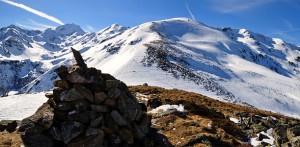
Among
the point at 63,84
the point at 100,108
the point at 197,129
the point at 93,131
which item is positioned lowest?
the point at 197,129

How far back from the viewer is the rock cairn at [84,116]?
16281mm

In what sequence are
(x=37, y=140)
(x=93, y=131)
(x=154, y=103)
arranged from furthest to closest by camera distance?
(x=154, y=103), (x=93, y=131), (x=37, y=140)

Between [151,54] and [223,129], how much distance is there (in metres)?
141

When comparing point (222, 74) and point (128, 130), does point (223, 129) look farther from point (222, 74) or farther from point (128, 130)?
point (222, 74)

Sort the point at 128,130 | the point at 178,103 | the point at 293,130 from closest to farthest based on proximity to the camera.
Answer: the point at 128,130, the point at 293,130, the point at 178,103

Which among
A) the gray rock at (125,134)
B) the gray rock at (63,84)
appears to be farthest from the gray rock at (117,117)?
the gray rock at (63,84)

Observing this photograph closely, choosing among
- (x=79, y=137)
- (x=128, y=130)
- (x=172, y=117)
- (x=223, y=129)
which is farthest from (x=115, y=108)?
(x=223, y=129)

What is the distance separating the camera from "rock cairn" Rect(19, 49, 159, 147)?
1628 cm

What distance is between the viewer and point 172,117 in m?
27.4

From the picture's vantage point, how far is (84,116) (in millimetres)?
16719

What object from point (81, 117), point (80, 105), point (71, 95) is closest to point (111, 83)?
point (80, 105)

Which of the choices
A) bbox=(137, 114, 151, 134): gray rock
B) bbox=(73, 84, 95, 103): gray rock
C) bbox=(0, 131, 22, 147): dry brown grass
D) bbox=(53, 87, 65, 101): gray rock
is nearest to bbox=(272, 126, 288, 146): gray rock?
bbox=(137, 114, 151, 134): gray rock

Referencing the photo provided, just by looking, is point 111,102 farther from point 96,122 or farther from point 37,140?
point 37,140

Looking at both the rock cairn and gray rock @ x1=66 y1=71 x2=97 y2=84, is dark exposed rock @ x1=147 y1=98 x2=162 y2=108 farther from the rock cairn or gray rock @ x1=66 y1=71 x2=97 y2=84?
gray rock @ x1=66 y1=71 x2=97 y2=84
